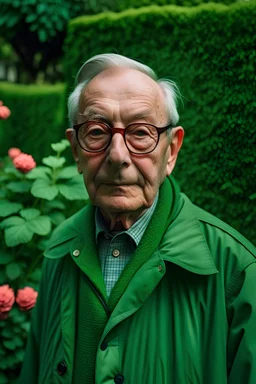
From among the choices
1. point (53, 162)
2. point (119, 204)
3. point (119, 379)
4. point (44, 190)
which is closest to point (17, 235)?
point (44, 190)

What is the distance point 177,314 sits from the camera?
1.77 meters

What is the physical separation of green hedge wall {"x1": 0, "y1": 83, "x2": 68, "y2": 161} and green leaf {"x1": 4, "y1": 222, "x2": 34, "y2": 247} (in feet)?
12.7

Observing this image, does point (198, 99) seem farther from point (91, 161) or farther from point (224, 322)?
point (224, 322)

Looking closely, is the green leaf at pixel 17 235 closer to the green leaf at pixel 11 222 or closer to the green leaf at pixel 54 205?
the green leaf at pixel 11 222

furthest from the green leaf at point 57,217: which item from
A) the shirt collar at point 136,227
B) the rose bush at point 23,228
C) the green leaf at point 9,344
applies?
the shirt collar at point 136,227

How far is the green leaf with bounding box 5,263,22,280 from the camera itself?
3.38m

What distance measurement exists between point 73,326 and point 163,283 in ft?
1.21

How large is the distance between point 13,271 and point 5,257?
112mm

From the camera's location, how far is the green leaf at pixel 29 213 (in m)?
3.40

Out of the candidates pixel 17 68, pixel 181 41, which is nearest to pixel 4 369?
pixel 181 41

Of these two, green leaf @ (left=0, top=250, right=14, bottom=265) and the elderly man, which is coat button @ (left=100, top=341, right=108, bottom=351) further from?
green leaf @ (left=0, top=250, right=14, bottom=265)

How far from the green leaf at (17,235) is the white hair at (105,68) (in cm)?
142

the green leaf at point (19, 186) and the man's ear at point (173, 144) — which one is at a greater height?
the man's ear at point (173, 144)

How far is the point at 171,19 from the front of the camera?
3.95 meters
